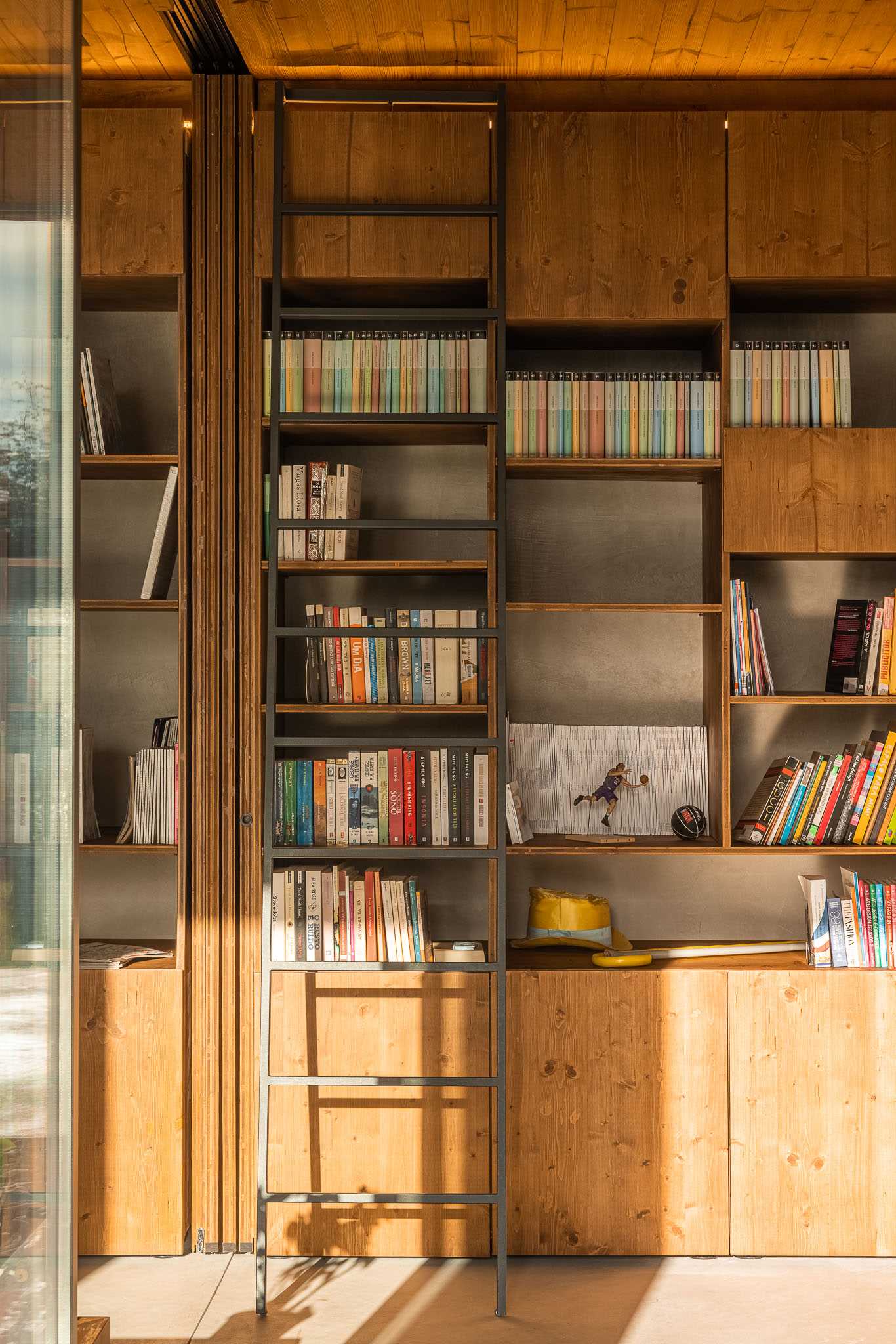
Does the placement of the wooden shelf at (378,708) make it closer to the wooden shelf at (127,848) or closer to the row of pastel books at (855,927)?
the wooden shelf at (127,848)

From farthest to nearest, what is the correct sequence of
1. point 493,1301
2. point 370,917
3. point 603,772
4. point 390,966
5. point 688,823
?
point 603,772 → point 688,823 → point 370,917 → point 390,966 → point 493,1301

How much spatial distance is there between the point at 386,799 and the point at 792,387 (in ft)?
5.12

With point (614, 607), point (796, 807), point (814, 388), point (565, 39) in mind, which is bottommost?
point (796, 807)

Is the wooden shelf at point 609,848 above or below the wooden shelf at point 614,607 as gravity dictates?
below

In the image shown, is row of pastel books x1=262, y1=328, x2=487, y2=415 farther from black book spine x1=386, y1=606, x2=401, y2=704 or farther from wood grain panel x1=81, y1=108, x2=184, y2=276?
black book spine x1=386, y1=606, x2=401, y2=704

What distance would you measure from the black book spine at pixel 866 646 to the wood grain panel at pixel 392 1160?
1504 millimetres

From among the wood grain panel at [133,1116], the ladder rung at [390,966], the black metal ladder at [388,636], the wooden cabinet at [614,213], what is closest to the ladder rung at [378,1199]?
the black metal ladder at [388,636]

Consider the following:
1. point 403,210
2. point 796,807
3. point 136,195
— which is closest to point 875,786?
point 796,807

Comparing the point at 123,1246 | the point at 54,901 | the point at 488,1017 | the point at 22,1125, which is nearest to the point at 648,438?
the point at 488,1017

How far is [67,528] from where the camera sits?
154cm

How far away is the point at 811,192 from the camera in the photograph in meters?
3.03

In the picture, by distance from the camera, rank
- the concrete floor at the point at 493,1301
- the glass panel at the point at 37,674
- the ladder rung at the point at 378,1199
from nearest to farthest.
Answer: the glass panel at the point at 37,674 < the concrete floor at the point at 493,1301 < the ladder rung at the point at 378,1199

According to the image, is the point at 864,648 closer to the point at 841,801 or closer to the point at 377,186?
the point at 841,801

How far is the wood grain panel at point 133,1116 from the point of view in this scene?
297cm
